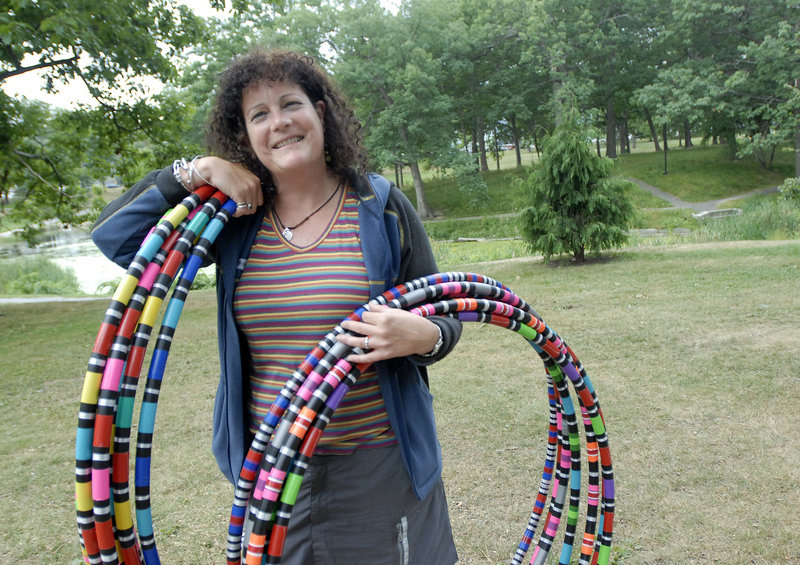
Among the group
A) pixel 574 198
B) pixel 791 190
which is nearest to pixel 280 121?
pixel 574 198

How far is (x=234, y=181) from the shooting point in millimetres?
1831

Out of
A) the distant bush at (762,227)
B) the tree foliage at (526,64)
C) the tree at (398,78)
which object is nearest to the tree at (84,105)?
the tree foliage at (526,64)

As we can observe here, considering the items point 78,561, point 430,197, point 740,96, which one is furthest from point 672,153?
point 78,561

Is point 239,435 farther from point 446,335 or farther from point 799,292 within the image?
point 799,292

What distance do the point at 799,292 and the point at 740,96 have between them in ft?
80.3

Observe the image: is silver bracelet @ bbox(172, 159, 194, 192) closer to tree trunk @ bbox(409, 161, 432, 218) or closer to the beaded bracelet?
the beaded bracelet

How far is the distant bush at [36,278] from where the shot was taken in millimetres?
17703

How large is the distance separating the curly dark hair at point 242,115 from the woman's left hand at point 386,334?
49cm

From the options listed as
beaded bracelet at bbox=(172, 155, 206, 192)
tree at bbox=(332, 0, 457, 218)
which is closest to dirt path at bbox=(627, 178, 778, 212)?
tree at bbox=(332, 0, 457, 218)

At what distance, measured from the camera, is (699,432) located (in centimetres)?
454

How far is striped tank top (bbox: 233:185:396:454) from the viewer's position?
1.76 m

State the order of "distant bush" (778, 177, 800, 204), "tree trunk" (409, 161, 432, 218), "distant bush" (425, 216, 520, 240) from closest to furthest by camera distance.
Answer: "distant bush" (778, 177, 800, 204) < "distant bush" (425, 216, 520, 240) < "tree trunk" (409, 161, 432, 218)

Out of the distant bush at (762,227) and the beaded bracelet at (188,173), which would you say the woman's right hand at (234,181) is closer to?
Answer: the beaded bracelet at (188,173)

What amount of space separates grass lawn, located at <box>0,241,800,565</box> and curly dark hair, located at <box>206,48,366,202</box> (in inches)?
92.2
